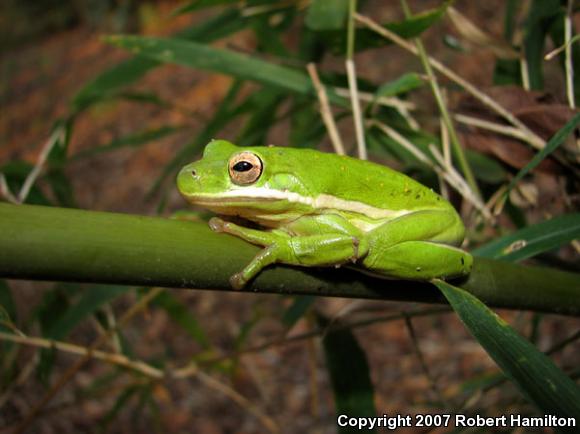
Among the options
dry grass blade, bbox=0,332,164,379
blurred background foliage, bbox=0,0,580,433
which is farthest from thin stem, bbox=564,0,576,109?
dry grass blade, bbox=0,332,164,379

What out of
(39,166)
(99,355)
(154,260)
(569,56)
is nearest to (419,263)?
(154,260)

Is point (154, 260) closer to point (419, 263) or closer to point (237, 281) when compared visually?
point (237, 281)

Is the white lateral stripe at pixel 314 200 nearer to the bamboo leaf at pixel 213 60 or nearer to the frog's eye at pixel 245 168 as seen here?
the frog's eye at pixel 245 168

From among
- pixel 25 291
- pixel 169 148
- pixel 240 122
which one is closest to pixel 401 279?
pixel 25 291

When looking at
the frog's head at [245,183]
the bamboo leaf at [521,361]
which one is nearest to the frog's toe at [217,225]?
the frog's head at [245,183]

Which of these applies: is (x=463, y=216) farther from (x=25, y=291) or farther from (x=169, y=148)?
(x=169, y=148)
